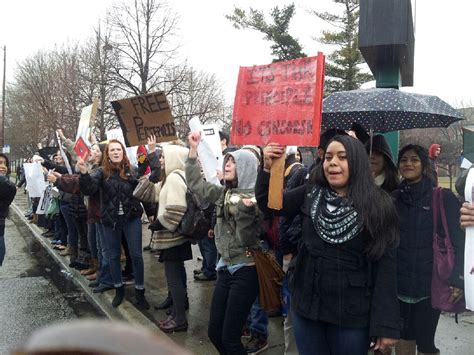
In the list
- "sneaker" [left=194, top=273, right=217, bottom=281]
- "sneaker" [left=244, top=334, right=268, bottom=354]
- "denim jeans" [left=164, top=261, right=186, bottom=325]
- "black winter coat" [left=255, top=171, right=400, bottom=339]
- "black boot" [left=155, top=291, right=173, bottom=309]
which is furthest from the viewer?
"sneaker" [left=194, top=273, right=217, bottom=281]

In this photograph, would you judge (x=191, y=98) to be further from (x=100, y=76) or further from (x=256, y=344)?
(x=256, y=344)

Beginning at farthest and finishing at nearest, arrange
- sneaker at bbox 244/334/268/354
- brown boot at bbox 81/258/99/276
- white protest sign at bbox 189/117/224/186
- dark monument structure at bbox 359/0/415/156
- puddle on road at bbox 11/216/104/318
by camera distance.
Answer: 1. brown boot at bbox 81/258/99/276
2. puddle on road at bbox 11/216/104/318
3. dark monument structure at bbox 359/0/415/156
4. white protest sign at bbox 189/117/224/186
5. sneaker at bbox 244/334/268/354

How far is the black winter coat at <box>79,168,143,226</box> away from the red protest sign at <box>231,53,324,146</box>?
8.77 feet

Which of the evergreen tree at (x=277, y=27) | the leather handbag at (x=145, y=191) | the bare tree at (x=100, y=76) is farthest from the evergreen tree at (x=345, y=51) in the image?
the leather handbag at (x=145, y=191)

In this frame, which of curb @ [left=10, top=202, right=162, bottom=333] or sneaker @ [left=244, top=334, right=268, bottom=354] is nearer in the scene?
sneaker @ [left=244, top=334, right=268, bottom=354]

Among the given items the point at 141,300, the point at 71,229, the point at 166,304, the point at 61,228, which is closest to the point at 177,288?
the point at 166,304

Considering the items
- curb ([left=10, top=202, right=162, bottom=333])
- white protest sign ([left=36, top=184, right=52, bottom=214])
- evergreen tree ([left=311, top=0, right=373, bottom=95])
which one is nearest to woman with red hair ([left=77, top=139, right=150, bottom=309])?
curb ([left=10, top=202, right=162, bottom=333])

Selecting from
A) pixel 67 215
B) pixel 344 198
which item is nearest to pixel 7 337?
pixel 67 215

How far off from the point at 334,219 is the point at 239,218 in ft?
3.43

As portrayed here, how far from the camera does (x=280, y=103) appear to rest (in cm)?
A: 303

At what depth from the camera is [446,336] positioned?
180 inches

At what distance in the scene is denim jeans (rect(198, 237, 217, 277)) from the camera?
6.62 meters

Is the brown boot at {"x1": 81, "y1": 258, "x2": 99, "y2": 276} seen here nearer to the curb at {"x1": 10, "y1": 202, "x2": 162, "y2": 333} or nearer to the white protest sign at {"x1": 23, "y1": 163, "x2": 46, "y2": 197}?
the curb at {"x1": 10, "y1": 202, "x2": 162, "y2": 333}

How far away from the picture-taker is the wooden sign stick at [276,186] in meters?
2.82
